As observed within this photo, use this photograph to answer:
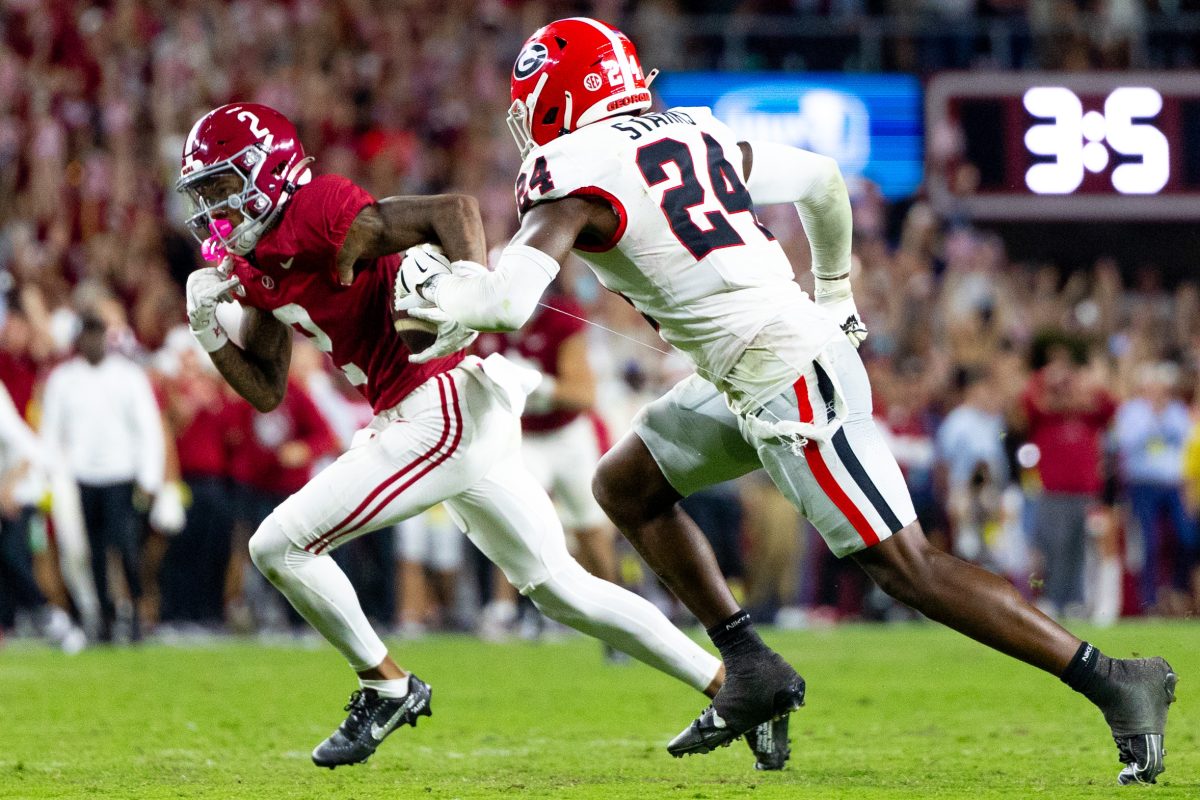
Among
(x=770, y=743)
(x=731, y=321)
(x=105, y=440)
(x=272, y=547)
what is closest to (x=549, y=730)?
(x=770, y=743)

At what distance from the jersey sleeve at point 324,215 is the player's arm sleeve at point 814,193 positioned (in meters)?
1.08

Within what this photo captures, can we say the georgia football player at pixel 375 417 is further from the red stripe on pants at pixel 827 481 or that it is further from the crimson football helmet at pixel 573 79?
the red stripe on pants at pixel 827 481

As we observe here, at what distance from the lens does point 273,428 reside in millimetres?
11844

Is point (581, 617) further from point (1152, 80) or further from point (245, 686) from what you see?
point (1152, 80)

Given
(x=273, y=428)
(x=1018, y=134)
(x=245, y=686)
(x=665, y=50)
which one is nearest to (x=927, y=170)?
(x=1018, y=134)

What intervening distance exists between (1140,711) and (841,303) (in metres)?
1.35

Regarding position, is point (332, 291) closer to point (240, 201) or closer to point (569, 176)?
point (240, 201)

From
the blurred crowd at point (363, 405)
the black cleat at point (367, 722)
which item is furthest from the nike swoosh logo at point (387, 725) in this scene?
the blurred crowd at point (363, 405)

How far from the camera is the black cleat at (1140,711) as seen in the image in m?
4.60

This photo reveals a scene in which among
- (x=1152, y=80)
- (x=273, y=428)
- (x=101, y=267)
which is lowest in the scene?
(x=273, y=428)

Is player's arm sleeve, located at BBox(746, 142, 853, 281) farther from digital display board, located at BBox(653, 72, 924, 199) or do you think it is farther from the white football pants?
digital display board, located at BBox(653, 72, 924, 199)

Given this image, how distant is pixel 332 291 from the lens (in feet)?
17.6

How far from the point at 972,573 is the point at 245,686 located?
4.54 metres

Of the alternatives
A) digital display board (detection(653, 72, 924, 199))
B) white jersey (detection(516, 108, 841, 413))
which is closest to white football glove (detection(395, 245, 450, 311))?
white jersey (detection(516, 108, 841, 413))
